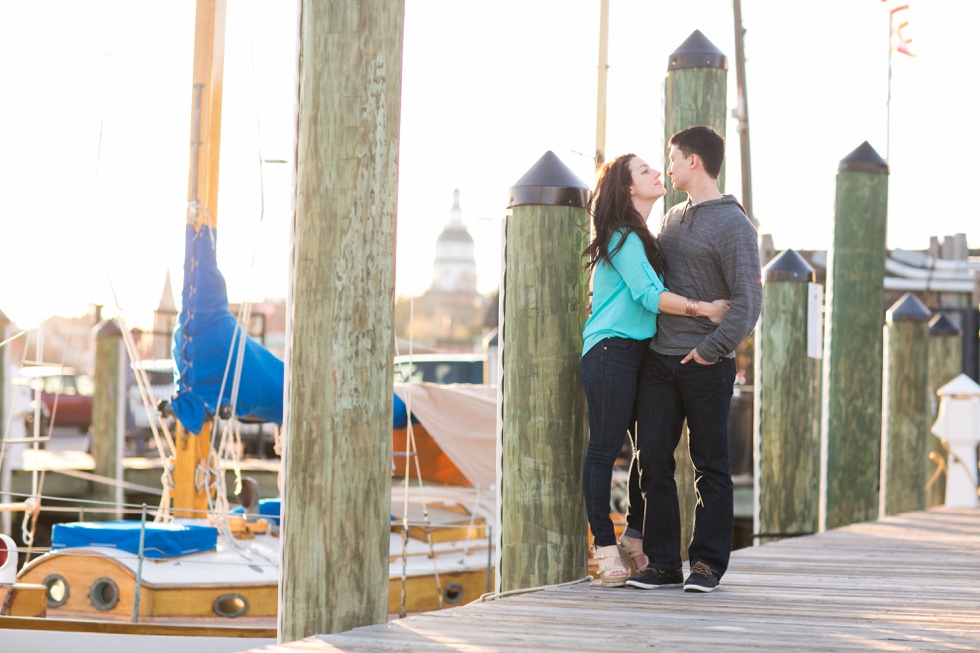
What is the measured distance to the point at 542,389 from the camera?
4.53m

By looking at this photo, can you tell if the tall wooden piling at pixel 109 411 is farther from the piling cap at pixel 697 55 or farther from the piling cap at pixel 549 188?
the piling cap at pixel 549 188

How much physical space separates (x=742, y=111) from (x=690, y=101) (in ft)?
44.1

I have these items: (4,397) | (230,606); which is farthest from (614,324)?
(4,397)

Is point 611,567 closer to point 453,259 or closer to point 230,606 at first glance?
point 230,606

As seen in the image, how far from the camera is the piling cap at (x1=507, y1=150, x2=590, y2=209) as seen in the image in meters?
4.54

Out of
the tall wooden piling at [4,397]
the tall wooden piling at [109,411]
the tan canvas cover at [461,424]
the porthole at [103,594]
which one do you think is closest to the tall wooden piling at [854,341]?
the tan canvas cover at [461,424]

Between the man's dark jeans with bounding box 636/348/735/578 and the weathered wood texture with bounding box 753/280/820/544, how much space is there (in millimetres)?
2931

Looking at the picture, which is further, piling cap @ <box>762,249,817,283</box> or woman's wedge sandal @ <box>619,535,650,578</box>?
piling cap @ <box>762,249,817,283</box>

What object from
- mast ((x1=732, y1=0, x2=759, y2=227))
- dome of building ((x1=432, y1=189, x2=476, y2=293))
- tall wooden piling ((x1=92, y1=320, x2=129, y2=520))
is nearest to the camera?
tall wooden piling ((x1=92, y1=320, x2=129, y2=520))

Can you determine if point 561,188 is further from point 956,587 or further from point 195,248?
point 195,248

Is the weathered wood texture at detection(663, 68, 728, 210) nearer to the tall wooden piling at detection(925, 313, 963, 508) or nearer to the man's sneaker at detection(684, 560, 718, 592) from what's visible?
the man's sneaker at detection(684, 560, 718, 592)

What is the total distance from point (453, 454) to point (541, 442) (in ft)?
19.4

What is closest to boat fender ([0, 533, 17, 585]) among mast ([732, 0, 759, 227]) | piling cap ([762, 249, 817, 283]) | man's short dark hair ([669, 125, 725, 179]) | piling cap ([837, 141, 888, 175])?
piling cap ([762, 249, 817, 283])

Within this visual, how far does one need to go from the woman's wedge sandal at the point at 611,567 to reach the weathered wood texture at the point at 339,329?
1.16m
